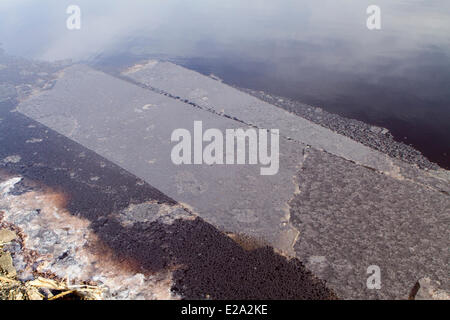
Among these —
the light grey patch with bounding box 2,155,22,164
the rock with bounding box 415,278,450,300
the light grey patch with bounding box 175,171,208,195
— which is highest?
the light grey patch with bounding box 2,155,22,164

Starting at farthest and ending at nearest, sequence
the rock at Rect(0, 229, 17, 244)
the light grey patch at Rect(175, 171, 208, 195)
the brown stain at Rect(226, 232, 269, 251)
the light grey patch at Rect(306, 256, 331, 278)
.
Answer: the light grey patch at Rect(175, 171, 208, 195), the rock at Rect(0, 229, 17, 244), the brown stain at Rect(226, 232, 269, 251), the light grey patch at Rect(306, 256, 331, 278)

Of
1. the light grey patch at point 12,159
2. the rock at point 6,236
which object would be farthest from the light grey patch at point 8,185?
the rock at point 6,236

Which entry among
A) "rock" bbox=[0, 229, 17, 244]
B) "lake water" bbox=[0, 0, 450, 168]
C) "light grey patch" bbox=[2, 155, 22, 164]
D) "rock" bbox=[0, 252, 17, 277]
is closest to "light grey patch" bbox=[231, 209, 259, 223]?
"rock" bbox=[0, 252, 17, 277]

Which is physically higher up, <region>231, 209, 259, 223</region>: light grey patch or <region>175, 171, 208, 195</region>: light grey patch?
<region>175, 171, 208, 195</region>: light grey patch

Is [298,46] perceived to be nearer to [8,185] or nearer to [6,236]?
[8,185]

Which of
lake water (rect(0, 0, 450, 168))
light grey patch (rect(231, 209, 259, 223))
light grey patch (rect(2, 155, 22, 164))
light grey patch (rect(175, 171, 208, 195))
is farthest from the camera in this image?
lake water (rect(0, 0, 450, 168))

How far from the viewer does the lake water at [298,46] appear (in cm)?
752

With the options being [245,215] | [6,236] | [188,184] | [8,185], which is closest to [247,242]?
[245,215]

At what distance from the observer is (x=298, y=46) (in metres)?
10.8

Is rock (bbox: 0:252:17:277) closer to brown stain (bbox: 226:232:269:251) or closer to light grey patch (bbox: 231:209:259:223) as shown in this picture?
brown stain (bbox: 226:232:269:251)

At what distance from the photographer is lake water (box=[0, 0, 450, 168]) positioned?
7.52 m

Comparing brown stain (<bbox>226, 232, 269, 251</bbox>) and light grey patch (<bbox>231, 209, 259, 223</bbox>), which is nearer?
brown stain (<bbox>226, 232, 269, 251</bbox>)

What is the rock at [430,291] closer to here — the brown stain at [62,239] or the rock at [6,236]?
the brown stain at [62,239]
